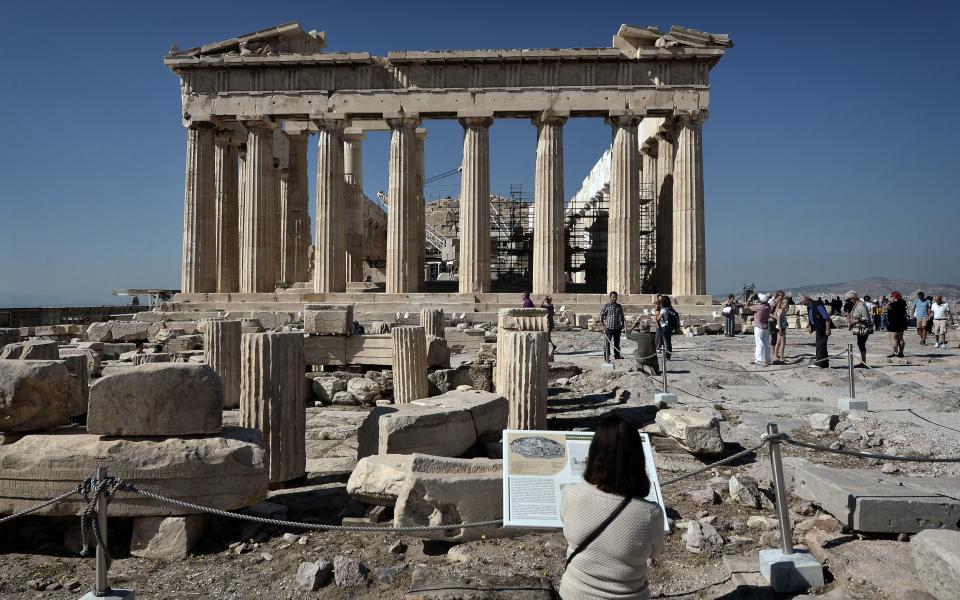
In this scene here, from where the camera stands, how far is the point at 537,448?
4551mm

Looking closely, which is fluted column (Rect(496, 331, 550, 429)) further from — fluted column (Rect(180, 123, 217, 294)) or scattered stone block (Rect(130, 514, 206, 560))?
fluted column (Rect(180, 123, 217, 294))

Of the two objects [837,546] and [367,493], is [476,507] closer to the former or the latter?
[367,493]

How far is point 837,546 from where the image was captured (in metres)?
4.76

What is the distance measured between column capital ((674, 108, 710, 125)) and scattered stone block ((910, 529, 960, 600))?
2276 cm

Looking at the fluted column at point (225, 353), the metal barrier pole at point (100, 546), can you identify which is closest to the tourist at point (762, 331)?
the fluted column at point (225, 353)

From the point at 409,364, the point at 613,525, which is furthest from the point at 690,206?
the point at 613,525

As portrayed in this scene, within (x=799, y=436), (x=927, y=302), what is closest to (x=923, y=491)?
(x=799, y=436)

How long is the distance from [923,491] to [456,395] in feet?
16.1

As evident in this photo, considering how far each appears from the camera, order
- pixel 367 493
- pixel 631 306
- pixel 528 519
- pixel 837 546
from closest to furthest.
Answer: pixel 528 519, pixel 837 546, pixel 367 493, pixel 631 306

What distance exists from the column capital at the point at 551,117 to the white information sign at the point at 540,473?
72.3 ft

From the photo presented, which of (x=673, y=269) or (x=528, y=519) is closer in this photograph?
(x=528, y=519)

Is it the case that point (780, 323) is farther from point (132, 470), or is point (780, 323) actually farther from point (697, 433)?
point (132, 470)

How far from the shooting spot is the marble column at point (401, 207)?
25625mm

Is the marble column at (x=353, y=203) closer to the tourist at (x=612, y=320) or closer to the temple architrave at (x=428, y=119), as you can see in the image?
the temple architrave at (x=428, y=119)
